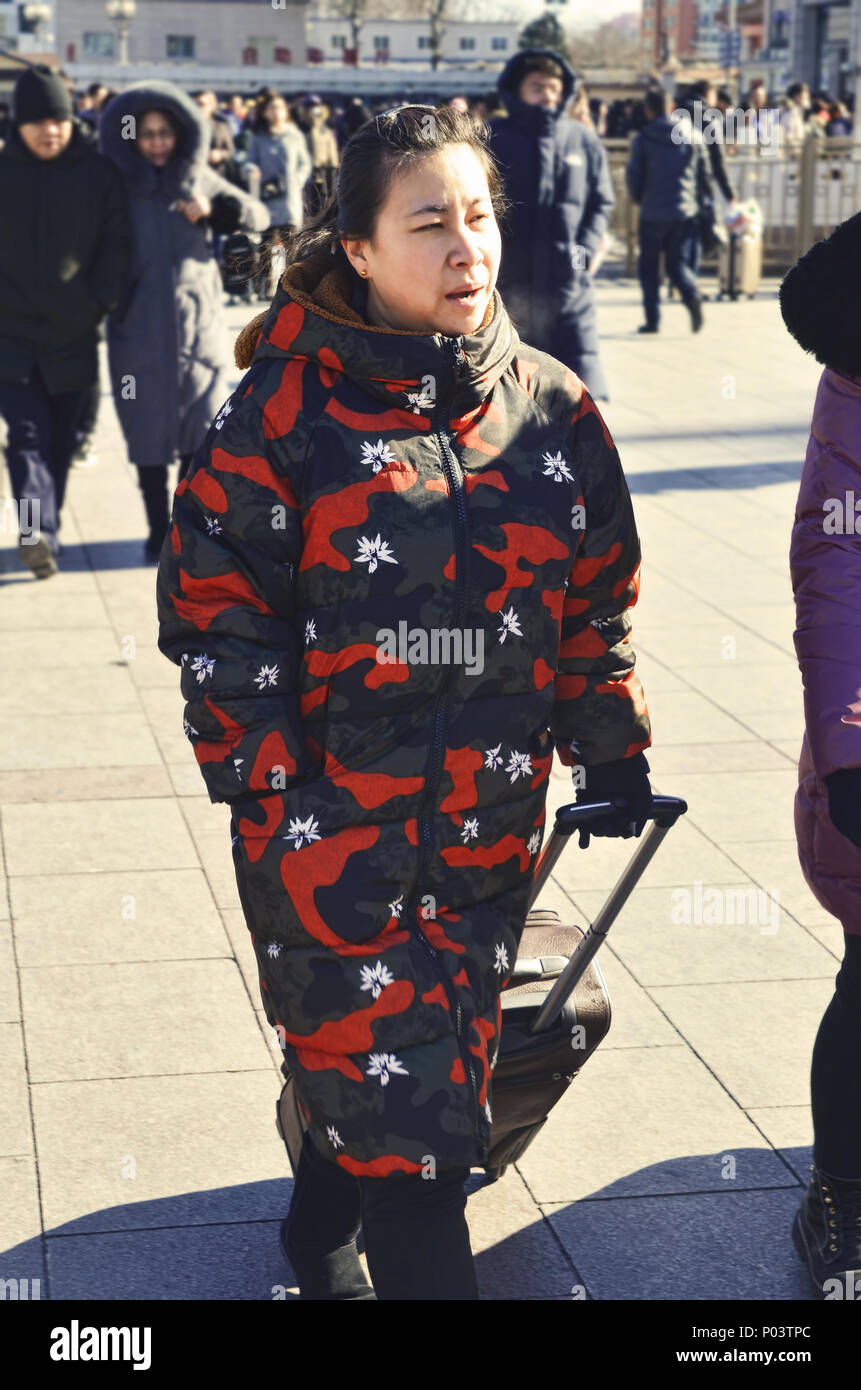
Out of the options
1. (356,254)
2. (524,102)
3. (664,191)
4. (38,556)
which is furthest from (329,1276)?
(664,191)

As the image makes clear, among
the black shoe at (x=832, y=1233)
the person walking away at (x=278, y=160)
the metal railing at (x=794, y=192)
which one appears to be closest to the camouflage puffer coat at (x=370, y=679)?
the black shoe at (x=832, y=1233)

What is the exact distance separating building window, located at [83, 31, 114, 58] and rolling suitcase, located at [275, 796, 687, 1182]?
95.9 metres

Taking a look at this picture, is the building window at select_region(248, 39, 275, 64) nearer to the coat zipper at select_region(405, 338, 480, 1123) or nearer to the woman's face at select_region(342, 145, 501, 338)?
the woman's face at select_region(342, 145, 501, 338)

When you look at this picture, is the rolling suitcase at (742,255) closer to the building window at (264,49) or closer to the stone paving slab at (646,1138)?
the stone paving slab at (646,1138)

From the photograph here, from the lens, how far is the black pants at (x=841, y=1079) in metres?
2.85

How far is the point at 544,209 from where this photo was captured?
7.79 meters

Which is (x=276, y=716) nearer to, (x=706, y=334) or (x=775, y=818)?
(x=775, y=818)

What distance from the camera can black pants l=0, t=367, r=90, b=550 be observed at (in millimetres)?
7246

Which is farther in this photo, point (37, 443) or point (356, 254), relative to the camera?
point (37, 443)

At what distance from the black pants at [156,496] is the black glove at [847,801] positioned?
5217 millimetres

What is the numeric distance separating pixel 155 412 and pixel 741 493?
3.00m

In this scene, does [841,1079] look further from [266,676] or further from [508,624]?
[266,676]

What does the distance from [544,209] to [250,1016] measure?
16.1 feet

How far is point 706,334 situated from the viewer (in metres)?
14.8
